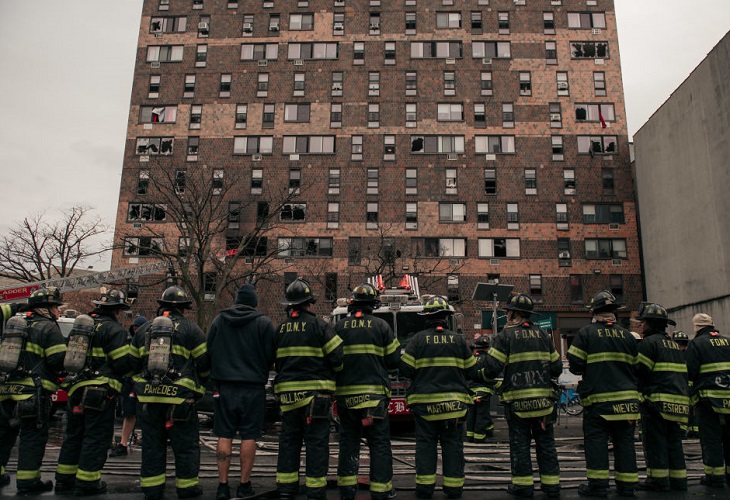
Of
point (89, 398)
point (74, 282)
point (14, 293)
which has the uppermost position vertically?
point (74, 282)

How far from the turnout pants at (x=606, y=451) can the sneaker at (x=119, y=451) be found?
7185 millimetres

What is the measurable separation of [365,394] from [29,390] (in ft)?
12.7

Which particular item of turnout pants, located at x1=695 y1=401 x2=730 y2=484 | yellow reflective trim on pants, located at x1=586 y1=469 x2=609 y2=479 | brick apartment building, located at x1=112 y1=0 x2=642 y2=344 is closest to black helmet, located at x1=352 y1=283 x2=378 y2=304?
yellow reflective trim on pants, located at x1=586 y1=469 x2=609 y2=479

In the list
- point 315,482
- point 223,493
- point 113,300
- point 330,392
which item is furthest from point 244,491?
point 113,300

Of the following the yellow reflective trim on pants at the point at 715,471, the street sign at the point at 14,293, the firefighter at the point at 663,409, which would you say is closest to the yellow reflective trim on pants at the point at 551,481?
A: the firefighter at the point at 663,409

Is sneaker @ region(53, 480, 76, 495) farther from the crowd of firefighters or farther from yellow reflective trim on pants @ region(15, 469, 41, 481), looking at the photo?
yellow reflective trim on pants @ region(15, 469, 41, 481)

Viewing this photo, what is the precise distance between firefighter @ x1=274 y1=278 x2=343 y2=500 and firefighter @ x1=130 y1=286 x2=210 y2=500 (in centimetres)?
96

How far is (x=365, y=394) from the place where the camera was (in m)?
6.34

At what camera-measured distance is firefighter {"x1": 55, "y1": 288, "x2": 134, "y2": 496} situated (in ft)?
20.8

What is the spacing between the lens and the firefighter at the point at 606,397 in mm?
6414

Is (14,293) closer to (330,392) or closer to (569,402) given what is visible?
(330,392)

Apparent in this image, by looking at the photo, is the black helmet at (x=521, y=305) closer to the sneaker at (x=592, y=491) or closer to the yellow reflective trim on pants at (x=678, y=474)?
the sneaker at (x=592, y=491)

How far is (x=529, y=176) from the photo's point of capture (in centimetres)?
3938

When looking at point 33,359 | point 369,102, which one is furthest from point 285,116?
point 33,359
